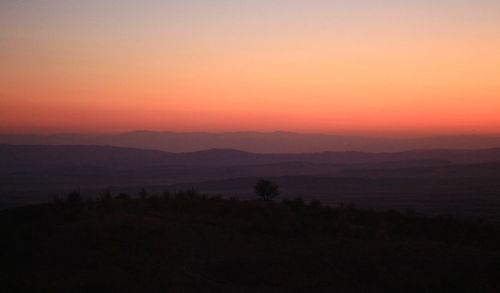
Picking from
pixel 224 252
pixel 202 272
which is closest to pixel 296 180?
pixel 224 252

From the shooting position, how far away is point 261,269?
15.8m

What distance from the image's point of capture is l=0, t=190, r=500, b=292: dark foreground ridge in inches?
563

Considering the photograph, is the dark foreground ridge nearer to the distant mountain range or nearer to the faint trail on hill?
the faint trail on hill

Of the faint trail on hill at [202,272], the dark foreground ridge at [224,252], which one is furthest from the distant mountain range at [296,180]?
the faint trail on hill at [202,272]

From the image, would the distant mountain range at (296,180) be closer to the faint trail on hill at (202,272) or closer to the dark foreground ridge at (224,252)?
the dark foreground ridge at (224,252)

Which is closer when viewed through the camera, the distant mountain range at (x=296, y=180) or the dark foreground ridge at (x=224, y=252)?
the dark foreground ridge at (x=224, y=252)

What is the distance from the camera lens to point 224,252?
17.5 m

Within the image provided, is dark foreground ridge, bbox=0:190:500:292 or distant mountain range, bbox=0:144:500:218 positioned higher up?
dark foreground ridge, bbox=0:190:500:292

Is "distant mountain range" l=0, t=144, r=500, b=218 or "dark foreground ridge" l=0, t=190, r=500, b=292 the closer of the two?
"dark foreground ridge" l=0, t=190, r=500, b=292

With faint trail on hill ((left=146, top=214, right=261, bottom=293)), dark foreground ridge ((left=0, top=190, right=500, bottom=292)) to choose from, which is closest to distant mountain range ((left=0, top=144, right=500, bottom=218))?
dark foreground ridge ((left=0, top=190, right=500, bottom=292))

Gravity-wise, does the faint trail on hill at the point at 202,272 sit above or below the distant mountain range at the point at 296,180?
above

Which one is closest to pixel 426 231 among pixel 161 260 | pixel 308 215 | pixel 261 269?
pixel 308 215

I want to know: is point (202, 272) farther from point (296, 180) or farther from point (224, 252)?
point (296, 180)

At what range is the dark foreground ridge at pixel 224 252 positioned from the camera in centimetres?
1430
